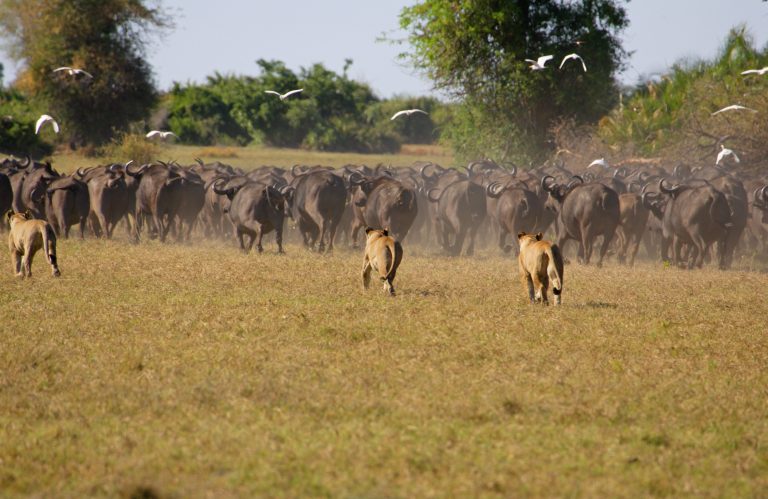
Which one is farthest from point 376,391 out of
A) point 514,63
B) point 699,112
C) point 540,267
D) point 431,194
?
point 514,63

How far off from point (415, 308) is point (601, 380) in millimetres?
4090

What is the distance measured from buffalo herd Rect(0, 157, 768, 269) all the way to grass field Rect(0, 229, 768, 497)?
512cm

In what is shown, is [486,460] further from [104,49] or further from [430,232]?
[104,49]

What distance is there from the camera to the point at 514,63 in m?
39.3

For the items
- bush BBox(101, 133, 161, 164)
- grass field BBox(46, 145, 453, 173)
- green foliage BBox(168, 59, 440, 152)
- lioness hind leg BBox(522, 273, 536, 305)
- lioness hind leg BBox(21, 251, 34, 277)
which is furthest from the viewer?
green foliage BBox(168, 59, 440, 152)

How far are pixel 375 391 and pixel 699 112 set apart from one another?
2734cm

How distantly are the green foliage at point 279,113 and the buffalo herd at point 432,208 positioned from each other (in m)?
40.8

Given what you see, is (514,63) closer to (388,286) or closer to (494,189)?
(494,189)

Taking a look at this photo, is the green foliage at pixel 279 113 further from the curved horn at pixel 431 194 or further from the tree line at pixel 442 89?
→ the curved horn at pixel 431 194

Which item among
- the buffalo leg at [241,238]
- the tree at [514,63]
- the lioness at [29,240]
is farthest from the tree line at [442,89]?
the lioness at [29,240]

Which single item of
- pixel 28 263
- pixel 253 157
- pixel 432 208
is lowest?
pixel 28 263

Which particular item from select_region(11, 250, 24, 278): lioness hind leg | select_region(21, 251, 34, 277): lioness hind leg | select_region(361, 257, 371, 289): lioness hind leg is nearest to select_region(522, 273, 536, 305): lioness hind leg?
select_region(361, 257, 371, 289): lioness hind leg

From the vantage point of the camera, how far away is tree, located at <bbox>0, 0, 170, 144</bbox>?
54.2 metres

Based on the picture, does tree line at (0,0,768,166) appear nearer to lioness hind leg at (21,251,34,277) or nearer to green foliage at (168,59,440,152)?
green foliage at (168,59,440,152)
